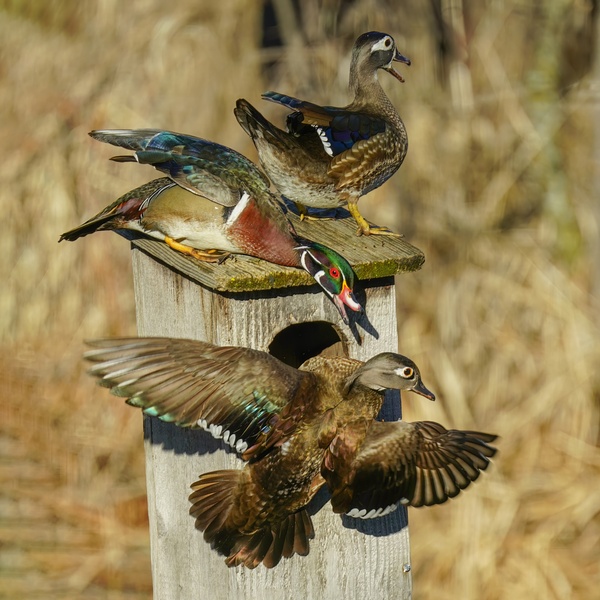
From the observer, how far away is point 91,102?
22.1 feet

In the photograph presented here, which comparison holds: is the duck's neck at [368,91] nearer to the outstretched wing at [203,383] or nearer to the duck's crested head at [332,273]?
the duck's crested head at [332,273]

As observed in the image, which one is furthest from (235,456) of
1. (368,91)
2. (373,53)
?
(373,53)

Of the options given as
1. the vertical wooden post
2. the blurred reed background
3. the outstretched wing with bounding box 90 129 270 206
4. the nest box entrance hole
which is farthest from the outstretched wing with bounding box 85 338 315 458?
the blurred reed background

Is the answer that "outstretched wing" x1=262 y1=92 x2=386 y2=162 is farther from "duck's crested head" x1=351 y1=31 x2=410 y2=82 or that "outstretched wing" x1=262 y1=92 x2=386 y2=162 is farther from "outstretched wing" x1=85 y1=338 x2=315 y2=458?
"outstretched wing" x1=85 y1=338 x2=315 y2=458

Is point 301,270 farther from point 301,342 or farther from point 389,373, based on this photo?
point 301,342

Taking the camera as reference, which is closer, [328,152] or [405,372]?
[405,372]

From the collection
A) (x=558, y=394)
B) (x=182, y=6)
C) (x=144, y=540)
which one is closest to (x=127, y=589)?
(x=144, y=540)

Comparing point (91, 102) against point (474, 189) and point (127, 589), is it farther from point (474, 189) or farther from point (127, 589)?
point (127, 589)

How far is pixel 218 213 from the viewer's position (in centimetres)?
293

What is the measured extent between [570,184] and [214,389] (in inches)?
170

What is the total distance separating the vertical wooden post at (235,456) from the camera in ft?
9.58

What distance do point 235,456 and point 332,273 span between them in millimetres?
545

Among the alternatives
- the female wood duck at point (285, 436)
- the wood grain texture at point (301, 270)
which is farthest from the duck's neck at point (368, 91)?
the female wood duck at point (285, 436)

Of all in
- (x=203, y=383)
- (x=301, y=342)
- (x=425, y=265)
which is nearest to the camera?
(x=203, y=383)
